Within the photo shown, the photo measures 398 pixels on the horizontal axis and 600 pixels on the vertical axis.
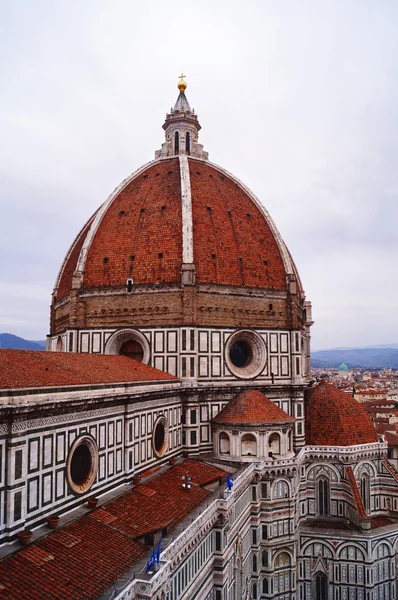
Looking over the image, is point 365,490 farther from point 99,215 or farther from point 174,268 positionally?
point 99,215

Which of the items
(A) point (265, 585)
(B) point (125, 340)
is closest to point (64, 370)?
(B) point (125, 340)

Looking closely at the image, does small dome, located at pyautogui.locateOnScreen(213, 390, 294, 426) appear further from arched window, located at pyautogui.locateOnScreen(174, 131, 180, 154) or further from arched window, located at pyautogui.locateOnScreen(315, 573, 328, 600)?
arched window, located at pyautogui.locateOnScreen(174, 131, 180, 154)

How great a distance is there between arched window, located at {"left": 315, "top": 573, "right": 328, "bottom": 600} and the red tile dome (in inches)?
589

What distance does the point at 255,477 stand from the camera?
23.8m

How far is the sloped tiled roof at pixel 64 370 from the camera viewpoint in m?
14.5

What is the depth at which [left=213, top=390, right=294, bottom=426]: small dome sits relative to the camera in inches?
960

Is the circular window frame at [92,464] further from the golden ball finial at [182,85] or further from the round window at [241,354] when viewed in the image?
the golden ball finial at [182,85]

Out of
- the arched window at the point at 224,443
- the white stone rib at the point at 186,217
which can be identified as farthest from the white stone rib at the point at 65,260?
the arched window at the point at 224,443

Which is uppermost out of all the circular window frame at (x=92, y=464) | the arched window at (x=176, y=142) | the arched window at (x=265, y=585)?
the arched window at (x=176, y=142)

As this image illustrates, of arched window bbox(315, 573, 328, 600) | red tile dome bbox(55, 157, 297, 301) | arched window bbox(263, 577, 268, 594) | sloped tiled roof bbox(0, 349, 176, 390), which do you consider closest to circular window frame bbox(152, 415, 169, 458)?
sloped tiled roof bbox(0, 349, 176, 390)

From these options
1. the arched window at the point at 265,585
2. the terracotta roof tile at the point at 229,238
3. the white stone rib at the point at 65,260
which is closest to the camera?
the arched window at the point at 265,585

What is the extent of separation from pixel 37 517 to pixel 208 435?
12863 mm

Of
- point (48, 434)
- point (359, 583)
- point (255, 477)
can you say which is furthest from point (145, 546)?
point (359, 583)

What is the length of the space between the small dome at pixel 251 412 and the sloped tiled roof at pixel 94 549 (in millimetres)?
6251
